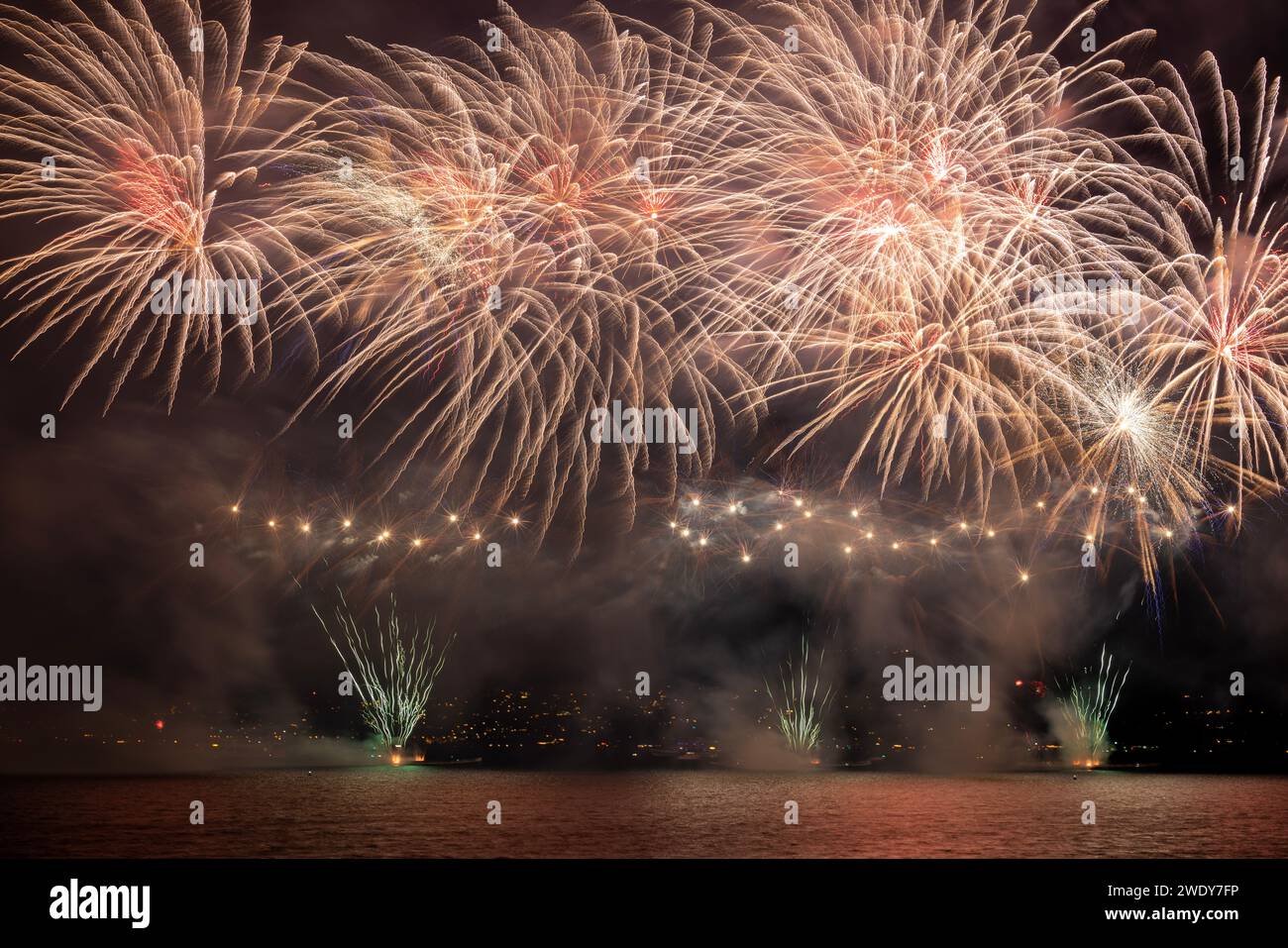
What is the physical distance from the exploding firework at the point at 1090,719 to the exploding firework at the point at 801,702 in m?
8.79

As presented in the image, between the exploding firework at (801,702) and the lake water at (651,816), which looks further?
Result: the exploding firework at (801,702)

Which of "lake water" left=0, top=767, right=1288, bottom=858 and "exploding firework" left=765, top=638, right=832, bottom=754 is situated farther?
"exploding firework" left=765, top=638, right=832, bottom=754

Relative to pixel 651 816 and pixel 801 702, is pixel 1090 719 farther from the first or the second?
pixel 651 816

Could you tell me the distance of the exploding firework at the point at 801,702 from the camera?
131 feet

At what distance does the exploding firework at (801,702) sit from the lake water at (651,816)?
14.9 feet

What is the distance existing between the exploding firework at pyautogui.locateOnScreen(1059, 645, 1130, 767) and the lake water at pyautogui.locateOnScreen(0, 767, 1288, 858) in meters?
3.44

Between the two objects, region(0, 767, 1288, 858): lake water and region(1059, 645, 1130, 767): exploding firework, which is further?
region(1059, 645, 1130, 767): exploding firework

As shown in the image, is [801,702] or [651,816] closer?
[651,816]

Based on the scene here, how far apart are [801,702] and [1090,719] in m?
11.1

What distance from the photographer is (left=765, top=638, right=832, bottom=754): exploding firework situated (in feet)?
131

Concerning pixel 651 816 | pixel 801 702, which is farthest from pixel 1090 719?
pixel 651 816

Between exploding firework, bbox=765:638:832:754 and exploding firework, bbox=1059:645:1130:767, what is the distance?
8790 millimetres

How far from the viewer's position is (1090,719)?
41.0m

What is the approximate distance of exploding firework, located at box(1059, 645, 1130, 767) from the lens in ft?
127
